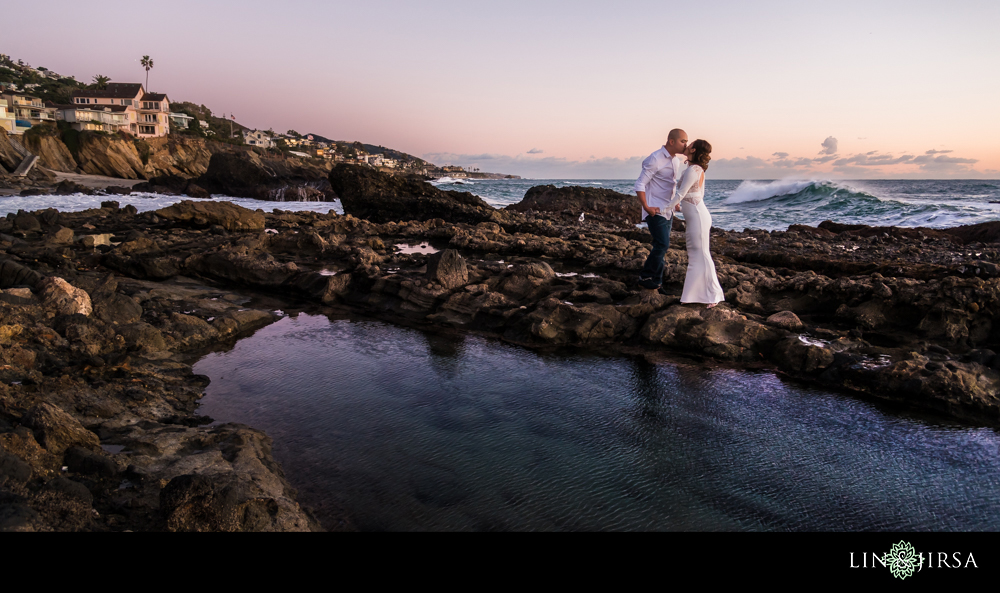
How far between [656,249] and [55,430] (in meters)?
7.51

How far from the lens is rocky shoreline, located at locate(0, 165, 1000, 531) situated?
3.27m

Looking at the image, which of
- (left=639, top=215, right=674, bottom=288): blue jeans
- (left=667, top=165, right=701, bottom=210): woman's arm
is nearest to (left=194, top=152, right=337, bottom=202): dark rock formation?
(left=639, top=215, right=674, bottom=288): blue jeans

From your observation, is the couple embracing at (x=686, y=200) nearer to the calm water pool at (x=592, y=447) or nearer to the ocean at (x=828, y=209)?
the calm water pool at (x=592, y=447)

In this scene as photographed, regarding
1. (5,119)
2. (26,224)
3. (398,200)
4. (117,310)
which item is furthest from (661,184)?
(5,119)

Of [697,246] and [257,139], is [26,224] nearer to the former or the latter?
[697,246]

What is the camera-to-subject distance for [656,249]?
8.30 meters

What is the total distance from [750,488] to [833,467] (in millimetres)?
890

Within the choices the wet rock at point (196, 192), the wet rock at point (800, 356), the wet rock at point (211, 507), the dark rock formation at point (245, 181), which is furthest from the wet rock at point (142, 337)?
the dark rock formation at point (245, 181)

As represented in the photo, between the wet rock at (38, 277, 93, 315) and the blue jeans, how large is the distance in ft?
26.1

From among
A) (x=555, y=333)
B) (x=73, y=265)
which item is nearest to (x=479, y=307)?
(x=555, y=333)

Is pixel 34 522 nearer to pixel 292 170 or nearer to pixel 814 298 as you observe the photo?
pixel 814 298

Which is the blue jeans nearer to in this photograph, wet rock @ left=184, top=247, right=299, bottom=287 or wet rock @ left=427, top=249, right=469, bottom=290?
wet rock @ left=427, top=249, right=469, bottom=290

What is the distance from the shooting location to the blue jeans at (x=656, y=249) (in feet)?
26.2
